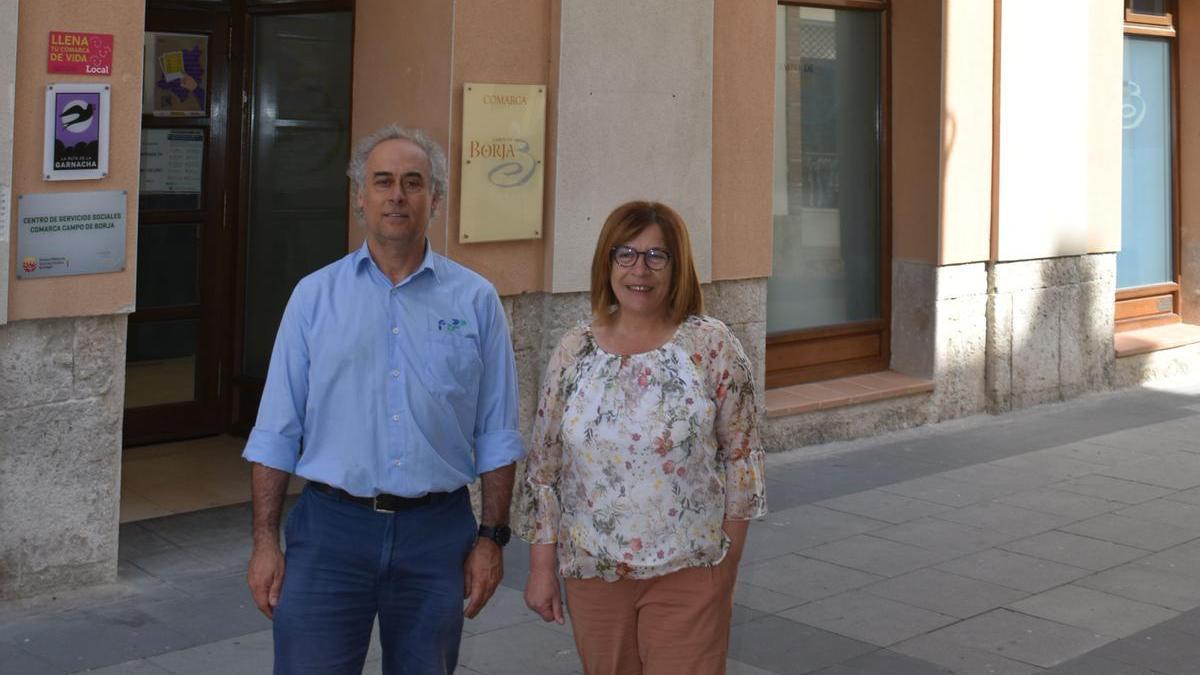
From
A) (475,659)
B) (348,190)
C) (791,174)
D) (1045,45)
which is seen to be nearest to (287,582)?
(475,659)

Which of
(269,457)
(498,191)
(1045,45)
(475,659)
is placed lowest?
(475,659)

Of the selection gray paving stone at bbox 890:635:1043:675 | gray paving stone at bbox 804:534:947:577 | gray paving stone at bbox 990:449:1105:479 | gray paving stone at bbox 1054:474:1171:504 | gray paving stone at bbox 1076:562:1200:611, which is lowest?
gray paving stone at bbox 890:635:1043:675

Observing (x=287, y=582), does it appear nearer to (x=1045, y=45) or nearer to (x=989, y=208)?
(x=989, y=208)

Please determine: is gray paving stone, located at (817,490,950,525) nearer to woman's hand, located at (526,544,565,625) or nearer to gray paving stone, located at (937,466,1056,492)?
gray paving stone, located at (937,466,1056,492)

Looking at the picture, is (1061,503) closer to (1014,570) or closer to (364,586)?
(1014,570)

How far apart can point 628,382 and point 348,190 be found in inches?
204

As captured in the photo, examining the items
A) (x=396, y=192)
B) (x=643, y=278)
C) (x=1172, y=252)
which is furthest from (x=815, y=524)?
(x=1172, y=252)

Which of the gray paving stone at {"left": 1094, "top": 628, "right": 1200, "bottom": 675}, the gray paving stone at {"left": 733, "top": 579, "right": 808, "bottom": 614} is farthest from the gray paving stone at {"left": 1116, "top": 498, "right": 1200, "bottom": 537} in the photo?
the gray paving stone at {"left": 733, "top": 579, "right": 808, "bottom": 614}

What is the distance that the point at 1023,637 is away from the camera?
20.9ft

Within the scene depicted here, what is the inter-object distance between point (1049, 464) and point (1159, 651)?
370 centimetres

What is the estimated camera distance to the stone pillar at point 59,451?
20.5 feet

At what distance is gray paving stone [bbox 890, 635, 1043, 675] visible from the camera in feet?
19.6

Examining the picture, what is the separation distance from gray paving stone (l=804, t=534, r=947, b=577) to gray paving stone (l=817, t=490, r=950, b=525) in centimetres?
48

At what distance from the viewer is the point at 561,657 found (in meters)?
5.97
